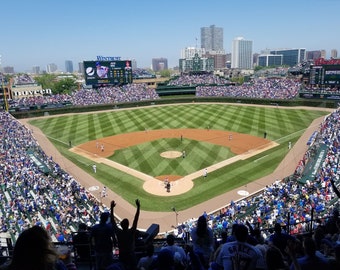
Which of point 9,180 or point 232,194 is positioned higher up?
point 9,180

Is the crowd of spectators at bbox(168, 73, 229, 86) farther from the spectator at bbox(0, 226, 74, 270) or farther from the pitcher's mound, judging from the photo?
the spectator at bbox(0, 226, 74, 270)

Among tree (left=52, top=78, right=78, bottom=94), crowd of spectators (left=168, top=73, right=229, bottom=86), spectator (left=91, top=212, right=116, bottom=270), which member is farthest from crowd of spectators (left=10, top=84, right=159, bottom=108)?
spectator (left=91, top=212, right=116, bottom=270)

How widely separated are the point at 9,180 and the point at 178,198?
41.2 feet

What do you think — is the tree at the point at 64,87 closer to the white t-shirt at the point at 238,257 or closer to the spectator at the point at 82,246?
the spectator at the point at 82,246

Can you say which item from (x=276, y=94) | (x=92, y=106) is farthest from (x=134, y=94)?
(x=276, y=94)

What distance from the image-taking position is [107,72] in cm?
7175

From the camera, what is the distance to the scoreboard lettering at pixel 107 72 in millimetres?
70188

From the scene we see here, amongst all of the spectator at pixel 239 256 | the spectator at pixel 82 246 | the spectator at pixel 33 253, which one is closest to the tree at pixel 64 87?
the spectator at pixel 82 246

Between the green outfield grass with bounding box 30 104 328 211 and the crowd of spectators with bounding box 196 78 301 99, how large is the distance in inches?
259

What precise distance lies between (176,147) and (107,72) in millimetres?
43071

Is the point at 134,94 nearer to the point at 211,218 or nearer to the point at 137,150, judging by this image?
the point at 137,150

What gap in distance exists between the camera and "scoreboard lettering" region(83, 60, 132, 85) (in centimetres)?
7019

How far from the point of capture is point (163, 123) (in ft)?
165

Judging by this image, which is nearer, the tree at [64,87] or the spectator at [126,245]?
the spectator at [126,245]
